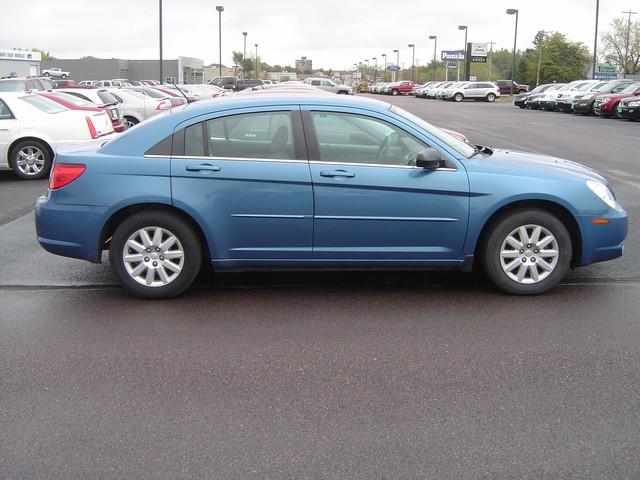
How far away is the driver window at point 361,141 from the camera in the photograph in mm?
5789

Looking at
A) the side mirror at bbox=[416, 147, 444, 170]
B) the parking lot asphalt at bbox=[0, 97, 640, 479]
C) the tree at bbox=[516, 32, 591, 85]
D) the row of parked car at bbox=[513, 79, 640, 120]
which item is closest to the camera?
the parking lot asphalt at bbox=[0, 97, 640, 479]

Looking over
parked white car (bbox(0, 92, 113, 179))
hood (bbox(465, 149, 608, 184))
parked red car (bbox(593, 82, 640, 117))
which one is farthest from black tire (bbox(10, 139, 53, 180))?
parked red car (bbox(593, 82, 640, 117))

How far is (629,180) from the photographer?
12539 mm

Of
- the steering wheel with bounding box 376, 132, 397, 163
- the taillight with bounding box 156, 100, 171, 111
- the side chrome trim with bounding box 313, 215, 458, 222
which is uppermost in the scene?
the taillight with bounding box 156, 100, 171, 111

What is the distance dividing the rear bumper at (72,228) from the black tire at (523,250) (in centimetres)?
306

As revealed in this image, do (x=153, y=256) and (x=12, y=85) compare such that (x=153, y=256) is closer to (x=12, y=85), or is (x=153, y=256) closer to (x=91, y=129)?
(x=91, y=129)

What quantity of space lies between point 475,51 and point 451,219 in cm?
9931

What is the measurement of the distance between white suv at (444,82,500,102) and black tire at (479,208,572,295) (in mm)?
59550

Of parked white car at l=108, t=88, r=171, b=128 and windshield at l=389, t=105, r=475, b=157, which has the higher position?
parked white car at l=108, t=88, r=171, b=128

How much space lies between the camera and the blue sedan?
568 cm

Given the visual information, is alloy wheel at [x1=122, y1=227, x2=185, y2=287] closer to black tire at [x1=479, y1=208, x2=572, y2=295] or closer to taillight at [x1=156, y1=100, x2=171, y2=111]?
black tire at [x1=479, y1=208, x2=572, y2=295]

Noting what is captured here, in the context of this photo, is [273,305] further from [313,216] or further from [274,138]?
[274,138]

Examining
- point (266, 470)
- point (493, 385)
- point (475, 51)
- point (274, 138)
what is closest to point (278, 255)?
point (274, 138)

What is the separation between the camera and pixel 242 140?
19.0 ft
